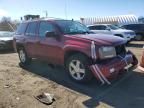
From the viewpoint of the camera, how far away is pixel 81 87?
6.66 metres

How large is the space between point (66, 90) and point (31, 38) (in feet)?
9.96

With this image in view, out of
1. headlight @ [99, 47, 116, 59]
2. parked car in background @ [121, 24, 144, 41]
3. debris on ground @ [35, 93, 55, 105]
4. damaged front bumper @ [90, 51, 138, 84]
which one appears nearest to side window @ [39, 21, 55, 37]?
headlight @ [99, 47, 116, 59]

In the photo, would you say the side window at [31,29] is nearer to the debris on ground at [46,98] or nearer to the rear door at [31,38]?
the rear door at [31,38]

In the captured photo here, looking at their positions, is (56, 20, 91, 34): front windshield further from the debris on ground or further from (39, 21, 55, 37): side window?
the debris on ground

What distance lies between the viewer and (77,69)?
22.5 feet

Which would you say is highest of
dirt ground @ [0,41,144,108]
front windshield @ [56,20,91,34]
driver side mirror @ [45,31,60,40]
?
front windshield @ [56,20,91,34]

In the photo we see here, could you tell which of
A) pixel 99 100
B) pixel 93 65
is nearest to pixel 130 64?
pixel 93 65

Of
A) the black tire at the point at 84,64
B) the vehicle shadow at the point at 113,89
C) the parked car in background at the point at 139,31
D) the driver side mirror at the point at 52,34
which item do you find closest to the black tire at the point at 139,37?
the parked car in background at the point at 139,31

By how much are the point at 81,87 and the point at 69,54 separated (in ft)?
3.40

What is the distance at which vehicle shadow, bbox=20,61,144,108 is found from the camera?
5.49 m

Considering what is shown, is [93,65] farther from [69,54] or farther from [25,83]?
[25,83]

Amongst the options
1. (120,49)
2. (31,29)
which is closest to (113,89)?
(120,49)

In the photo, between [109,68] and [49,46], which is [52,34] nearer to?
[49,46]

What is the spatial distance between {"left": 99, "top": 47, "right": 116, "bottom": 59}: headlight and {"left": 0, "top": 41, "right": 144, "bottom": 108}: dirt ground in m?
0.82
